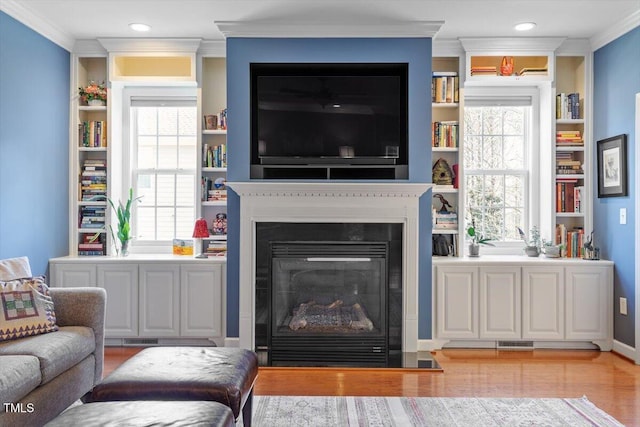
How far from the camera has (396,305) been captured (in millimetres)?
4055

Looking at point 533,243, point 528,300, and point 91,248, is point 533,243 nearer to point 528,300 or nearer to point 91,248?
point 528,300

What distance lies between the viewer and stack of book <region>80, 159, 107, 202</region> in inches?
180

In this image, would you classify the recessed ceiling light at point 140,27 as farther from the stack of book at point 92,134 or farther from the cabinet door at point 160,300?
the cabinet door at point 160,300

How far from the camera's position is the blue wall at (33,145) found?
11.9ft

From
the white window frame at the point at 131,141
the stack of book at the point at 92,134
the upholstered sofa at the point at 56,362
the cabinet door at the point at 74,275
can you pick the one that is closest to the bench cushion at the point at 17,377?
the upholstered sofa at the point at 56,362

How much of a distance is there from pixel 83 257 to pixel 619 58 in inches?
189

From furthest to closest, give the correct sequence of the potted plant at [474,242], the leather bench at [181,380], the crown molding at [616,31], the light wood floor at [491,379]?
1. the potted plant at [474,242]
2. the crown molding at [616,31]
3. the light wood floor at [491,379]
4. the leather bench at [181,380]

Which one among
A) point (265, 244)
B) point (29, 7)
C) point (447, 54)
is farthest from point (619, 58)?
point (29, 7)

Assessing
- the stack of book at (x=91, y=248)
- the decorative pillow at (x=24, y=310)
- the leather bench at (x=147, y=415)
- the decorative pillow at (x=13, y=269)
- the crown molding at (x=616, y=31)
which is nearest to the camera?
the leather bench at (x=147, y=415)

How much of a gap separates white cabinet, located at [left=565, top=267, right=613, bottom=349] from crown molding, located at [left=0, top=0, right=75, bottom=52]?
15.4ft

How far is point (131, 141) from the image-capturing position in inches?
189

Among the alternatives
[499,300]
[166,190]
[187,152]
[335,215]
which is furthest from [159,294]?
[499,300]

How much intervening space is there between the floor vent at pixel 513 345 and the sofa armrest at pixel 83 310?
10.3 feet

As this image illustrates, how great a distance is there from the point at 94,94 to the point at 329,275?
8.75ft
